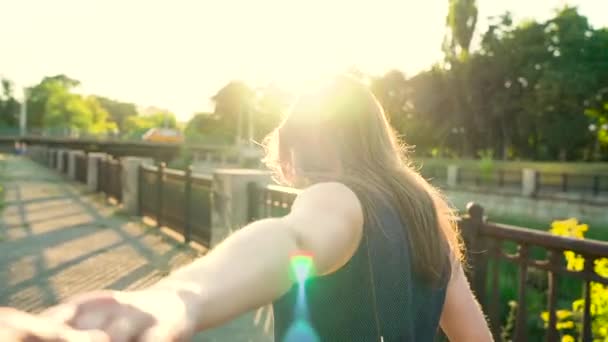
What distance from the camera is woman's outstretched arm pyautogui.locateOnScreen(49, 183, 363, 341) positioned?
62 centimetres

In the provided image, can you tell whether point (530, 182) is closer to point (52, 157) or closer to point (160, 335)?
point (52, 157)

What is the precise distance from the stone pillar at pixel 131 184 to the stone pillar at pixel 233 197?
20.1ft

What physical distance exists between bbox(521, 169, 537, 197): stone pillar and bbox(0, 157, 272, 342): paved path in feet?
58.6

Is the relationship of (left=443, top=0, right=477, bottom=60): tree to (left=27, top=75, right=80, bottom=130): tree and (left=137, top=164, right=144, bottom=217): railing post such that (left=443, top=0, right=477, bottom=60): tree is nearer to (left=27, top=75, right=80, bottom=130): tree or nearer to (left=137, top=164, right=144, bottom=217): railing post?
(left=137, top=164, right=144, bottom=217): railing post

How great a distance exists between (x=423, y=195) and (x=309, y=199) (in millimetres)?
451

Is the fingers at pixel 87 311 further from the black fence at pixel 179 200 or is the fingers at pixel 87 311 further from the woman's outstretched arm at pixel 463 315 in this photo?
the black fence at pixel 179 200

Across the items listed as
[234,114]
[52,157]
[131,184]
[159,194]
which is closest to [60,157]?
[52,157]

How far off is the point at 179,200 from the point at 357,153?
9845 millimetres

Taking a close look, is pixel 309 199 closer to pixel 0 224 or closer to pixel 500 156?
pixel 0 224

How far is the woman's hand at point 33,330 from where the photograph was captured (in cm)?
48

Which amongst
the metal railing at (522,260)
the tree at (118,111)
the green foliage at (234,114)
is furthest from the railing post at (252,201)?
the tree at (118,111)

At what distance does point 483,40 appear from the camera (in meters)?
45.0

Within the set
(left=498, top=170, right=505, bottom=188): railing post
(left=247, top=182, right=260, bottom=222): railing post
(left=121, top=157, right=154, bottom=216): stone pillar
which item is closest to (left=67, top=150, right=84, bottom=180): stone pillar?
(left=121, top=157, right=154, bottom=216): stone pillar

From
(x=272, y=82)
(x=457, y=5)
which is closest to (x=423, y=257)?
(x=457, y=5)
